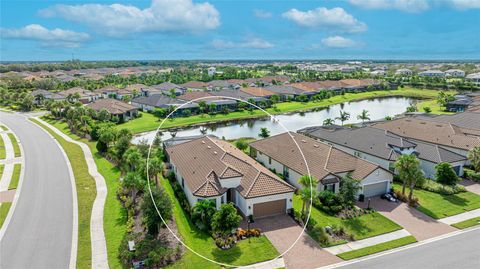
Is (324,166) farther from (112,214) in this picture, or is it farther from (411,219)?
(112,214)

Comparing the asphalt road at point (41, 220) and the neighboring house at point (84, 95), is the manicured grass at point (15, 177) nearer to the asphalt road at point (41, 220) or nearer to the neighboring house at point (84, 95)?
the asphalt road at point (41, 220)

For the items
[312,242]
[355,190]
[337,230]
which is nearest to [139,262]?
[312,242]

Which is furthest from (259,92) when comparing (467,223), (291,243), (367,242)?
(291,243)

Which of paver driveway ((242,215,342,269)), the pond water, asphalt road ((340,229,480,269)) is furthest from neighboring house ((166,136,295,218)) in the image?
the pond water

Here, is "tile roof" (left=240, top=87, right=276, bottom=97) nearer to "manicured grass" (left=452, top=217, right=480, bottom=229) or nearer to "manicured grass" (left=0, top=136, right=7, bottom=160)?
"manicured grass" (left=0, top=136, right=7, bottom=160)

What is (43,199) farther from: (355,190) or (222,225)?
(355,190)

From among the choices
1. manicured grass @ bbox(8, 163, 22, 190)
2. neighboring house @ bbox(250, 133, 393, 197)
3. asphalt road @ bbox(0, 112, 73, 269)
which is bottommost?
→ asphalt road @ bbox(0, 112, 73, 269)
